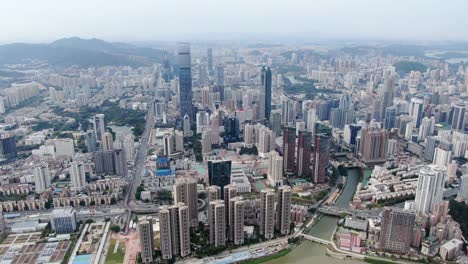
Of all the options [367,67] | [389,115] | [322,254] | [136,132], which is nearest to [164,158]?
[136,132]

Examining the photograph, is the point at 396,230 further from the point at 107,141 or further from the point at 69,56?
the point at 69,56

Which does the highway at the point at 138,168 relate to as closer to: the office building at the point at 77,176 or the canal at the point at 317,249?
the office building at the point at 77,176

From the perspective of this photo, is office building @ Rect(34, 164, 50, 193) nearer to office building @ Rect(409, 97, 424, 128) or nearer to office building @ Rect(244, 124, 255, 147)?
office building @ Rect(244, 124, 255, 147)

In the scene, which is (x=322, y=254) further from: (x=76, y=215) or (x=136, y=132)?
(x=136, y=132)

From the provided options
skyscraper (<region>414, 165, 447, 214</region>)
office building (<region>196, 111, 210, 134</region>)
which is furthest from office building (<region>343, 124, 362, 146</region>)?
office building (<region>196, 111, 210, 134</region>)

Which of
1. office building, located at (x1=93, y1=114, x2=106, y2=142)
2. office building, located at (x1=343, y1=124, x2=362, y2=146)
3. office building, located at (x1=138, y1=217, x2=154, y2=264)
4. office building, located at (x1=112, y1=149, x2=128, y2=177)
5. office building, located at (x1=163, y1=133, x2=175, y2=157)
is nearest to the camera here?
office building, located at (x1=138, y1=217, x2=154, y2=264)

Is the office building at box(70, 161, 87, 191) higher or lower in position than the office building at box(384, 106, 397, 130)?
lower
